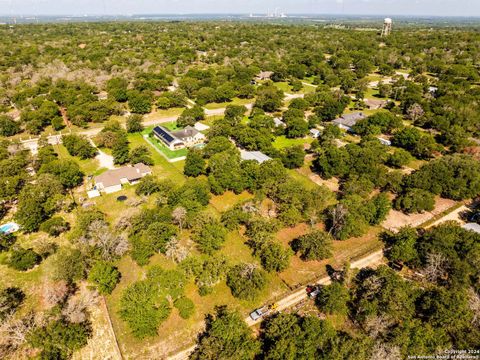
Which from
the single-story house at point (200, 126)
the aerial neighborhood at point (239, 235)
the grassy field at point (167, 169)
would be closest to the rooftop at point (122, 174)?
the aerial neighborhood at point (239, 235)

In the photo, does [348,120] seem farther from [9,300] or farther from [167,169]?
[9,300]

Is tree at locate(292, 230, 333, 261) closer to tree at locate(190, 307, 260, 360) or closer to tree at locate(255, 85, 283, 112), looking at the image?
tree at locate(190, 307, 260, 360)

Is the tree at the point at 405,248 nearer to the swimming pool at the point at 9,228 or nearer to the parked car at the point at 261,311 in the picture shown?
the parked car at the point at 261,311

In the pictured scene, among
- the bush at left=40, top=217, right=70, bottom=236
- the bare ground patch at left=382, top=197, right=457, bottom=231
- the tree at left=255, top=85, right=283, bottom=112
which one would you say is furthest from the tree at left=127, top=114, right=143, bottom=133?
the bare ground patch at left=382, top=197, right=457, bottom=231

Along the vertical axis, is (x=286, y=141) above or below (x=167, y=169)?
above

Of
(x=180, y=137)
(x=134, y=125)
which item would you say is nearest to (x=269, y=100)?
(x=180, y=137)
